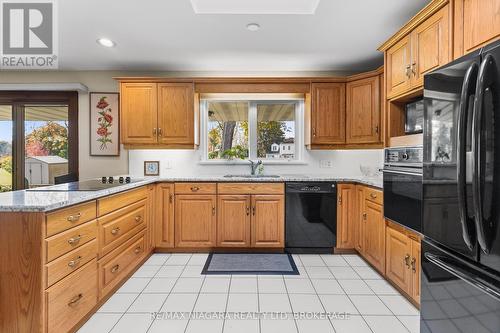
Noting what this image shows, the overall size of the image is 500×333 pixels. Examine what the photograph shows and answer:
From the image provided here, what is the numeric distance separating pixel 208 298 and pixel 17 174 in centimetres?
358

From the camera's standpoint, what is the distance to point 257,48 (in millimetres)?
3119

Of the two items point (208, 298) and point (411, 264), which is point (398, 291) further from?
point (208, 298)

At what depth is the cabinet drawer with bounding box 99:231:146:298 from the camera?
6.97 ft

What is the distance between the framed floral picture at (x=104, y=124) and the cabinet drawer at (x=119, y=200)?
1316 mm

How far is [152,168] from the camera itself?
384 cm

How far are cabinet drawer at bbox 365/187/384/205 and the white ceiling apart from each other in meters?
1.61

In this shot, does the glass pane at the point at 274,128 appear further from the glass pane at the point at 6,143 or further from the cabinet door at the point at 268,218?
the glass pane at the point at 6,143

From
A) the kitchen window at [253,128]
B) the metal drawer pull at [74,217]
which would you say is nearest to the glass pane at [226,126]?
the kitchen window at [253,128]

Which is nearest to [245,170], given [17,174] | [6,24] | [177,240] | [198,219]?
[198,219]

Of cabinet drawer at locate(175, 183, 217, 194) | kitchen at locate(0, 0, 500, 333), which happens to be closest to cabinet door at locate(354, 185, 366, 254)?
kitchen at locate(0, 0, 500, 333)

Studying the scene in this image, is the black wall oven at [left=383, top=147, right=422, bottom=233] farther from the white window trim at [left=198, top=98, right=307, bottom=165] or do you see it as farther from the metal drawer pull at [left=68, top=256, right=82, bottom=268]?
the metal drawer pull at [left=68, top=256, right=82, bottom=268]

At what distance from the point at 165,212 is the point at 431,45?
3.04 m

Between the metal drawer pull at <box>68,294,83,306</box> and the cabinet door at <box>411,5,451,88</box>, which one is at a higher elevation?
the cabinet door at <box>411,5,451,88</box>

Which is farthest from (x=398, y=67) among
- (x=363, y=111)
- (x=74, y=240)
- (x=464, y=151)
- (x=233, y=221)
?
(x=74, y=240)
